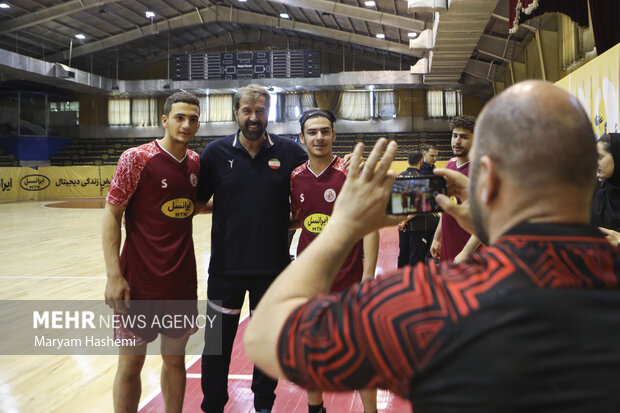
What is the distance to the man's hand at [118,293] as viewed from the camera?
2.62 metres

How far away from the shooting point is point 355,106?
25203 millimetres

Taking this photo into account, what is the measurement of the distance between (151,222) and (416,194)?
1992mm

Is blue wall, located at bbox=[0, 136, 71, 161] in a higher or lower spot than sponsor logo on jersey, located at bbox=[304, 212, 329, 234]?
higher

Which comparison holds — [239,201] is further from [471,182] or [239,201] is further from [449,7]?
[449,7]


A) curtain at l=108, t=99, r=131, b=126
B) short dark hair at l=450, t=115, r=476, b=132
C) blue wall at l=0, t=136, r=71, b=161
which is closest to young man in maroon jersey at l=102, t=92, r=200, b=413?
short dark hair at l=450, t=115, r=476, b=132

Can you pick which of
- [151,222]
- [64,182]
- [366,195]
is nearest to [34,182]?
[64,182]

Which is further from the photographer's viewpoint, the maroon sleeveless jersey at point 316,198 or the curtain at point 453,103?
the curtain at point 453,103

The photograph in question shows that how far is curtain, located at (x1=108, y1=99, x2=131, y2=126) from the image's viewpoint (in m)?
27.1

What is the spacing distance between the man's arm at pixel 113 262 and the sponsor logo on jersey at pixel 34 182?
22.8m

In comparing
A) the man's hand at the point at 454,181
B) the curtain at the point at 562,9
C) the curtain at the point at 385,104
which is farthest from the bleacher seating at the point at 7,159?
the man's hand at the point at 454,181

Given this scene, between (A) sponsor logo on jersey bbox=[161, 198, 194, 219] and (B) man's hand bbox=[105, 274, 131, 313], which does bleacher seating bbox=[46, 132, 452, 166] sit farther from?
(B) man's hand bbox=[105, 274, 131, 313]

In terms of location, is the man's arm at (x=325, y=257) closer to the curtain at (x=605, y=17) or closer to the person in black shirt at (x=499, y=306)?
the person in black shirt at (x=499, y=306)

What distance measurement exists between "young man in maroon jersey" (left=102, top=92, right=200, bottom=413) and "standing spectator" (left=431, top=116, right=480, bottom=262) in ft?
6.06

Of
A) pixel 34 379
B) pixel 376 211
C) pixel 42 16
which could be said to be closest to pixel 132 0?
pixel 42 16
